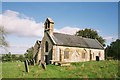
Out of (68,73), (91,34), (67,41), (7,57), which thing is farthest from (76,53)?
(91,34)

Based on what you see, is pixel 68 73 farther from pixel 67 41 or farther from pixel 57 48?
pixel 67 41

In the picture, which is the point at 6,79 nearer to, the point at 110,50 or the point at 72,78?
the point at 72,78

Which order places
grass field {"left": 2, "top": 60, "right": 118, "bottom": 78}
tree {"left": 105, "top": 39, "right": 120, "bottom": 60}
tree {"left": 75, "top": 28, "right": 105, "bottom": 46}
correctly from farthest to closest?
tree {"left": 75, "top": 28, "right": 105, "bottom": 46}, tree {"left": 105, "top": 39, "right": 120, "bottom": 60}, grass field {"left": 2, "top": 60, "right": 118, "bottom": 78}

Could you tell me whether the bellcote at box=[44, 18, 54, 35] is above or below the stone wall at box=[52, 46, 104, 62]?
above

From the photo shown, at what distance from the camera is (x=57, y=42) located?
3891 centimetres

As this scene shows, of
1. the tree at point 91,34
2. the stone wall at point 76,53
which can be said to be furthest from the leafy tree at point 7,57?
the tree at point 91,34

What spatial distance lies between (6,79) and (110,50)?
6048 cm

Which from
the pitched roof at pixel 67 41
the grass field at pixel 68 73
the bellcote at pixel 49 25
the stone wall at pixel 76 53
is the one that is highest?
the bellcote at pixel 49 25

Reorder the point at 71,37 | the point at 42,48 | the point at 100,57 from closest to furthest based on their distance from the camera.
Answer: the point at 42,48, the point at 71,37, the point at 100,57

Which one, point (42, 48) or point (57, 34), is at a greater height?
point (57, 34)

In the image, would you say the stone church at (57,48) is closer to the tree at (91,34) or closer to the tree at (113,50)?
the tree at (113,50)

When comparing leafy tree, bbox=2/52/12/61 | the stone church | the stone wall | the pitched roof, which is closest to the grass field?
the stone church

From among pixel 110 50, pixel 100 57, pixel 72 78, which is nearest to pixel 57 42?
pixel 100 57

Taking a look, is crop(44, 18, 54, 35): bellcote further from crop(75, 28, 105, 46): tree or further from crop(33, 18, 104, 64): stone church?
crop(75, 28, 105, 46): tree
